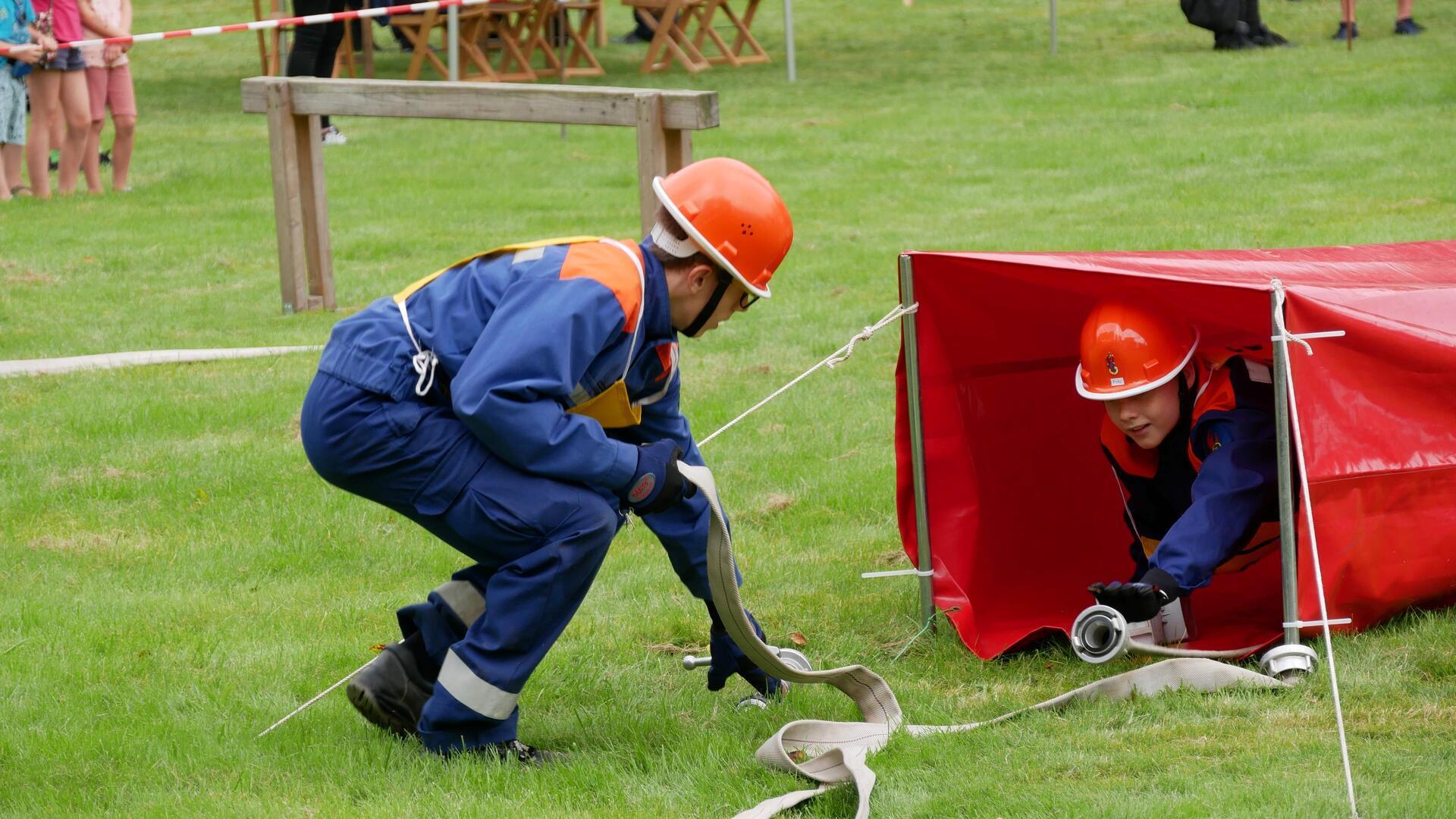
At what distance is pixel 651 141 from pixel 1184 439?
321cm

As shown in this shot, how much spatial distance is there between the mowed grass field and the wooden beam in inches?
48.0

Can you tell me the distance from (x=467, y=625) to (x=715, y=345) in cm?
447

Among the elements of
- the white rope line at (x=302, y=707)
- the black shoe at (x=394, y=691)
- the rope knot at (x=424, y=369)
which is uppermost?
the rope knot at (x=424, y=369)

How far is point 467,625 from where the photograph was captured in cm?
391

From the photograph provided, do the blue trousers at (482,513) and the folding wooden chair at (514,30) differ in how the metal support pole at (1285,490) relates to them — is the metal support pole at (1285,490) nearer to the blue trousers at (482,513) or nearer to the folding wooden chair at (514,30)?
the blue trousers at (482,513)

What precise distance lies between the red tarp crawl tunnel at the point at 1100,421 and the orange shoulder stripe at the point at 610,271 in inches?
44.5

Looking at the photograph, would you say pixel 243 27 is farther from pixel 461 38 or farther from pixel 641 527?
pixel 641 527

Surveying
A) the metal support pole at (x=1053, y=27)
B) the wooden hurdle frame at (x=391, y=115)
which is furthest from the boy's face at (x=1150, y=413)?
the metal support pole at (x=1053, y=27)

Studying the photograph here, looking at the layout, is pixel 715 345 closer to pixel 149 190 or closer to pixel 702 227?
pixel 702 227

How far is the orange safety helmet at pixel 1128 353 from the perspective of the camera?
168 inches

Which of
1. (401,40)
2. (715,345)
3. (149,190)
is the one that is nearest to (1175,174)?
(715,345)

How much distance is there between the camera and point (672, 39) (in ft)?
61.3

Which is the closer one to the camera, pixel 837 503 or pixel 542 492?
pixel 542 492

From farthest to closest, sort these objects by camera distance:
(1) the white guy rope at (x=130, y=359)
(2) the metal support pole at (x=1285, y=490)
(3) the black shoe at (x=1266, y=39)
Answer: (3) the black shoe at (x=1266, y=39) < (1) the white guy rope at (x=130, y=359) < (2) the metal support pole at (x=1285, y=490)
